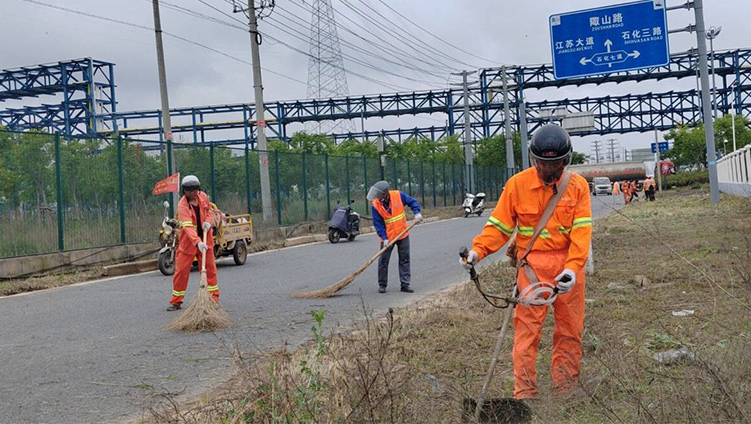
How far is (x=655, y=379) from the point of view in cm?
516

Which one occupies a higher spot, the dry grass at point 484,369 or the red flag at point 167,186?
the red flag at point 167,186

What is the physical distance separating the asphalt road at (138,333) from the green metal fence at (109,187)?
83.3 inches

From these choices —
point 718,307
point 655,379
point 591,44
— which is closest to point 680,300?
point 718,307

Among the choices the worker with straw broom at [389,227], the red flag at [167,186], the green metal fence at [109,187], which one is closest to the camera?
the worker with straw broom at [389,227]

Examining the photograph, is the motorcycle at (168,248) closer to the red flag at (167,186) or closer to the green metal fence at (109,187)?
the green metal fence at (109,187)

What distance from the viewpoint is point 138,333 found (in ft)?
27.9

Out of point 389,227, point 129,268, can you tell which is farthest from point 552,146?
point 129,268

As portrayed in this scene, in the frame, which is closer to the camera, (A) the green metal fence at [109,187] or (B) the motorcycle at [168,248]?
(B) the motorcycle at [168,248]

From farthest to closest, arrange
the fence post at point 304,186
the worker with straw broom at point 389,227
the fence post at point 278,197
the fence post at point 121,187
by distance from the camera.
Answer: the fence post at point 304,186, the fence post at point 278,197, the fence post at point 121,187, the worker with straw broom at point 389,227

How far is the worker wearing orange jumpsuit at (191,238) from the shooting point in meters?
9.85

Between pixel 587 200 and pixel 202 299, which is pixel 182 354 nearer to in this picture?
pixel 202 299

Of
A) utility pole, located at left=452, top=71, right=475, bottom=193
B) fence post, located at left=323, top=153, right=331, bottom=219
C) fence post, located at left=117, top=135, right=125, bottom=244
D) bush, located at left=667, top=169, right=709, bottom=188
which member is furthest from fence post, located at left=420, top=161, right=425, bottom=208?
fence post, located at left=117, top=135, right=125, bottom=244

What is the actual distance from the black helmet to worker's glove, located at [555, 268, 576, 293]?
71cm

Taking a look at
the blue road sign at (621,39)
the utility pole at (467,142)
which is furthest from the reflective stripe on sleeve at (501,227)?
the utility pole at (467,142)
